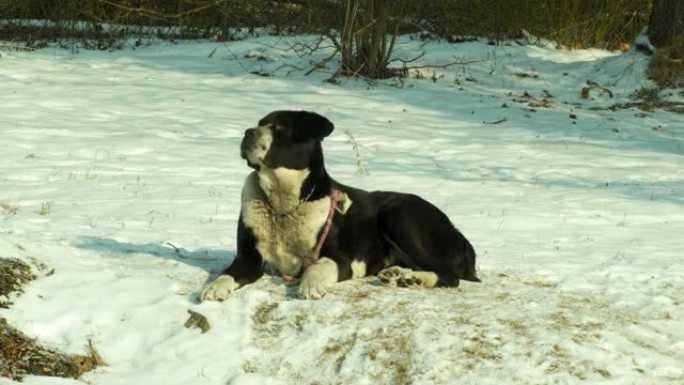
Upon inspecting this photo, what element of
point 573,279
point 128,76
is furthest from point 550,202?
point 128,76

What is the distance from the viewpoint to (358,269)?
22.5ft

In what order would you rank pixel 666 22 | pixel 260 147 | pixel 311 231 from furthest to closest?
pixel 666 22 → pixel 311 231 → pixel 260 147

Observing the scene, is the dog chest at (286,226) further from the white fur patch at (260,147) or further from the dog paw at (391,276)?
the dog paw at (391,276)

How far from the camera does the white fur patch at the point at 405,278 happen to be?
6641 millimetres

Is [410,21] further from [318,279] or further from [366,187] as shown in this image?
[318,279]

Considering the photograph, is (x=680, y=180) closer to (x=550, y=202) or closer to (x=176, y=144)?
(x=550, y=202)

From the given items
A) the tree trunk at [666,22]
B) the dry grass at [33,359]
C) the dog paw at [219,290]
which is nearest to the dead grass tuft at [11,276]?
the dry grass at [33,359]

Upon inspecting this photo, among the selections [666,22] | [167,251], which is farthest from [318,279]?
[666,22]

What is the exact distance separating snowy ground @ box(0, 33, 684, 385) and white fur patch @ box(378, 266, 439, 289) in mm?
146

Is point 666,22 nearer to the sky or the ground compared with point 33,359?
nearer to the sky

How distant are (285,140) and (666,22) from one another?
1164 cm

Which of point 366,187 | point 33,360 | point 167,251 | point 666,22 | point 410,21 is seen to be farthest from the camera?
point 410,21

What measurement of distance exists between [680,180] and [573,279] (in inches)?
203

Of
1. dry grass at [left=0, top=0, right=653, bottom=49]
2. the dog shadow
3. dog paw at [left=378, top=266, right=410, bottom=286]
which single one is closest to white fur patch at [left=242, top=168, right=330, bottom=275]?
dog paw at [left=378, top=266, right=410, bottom=286]
